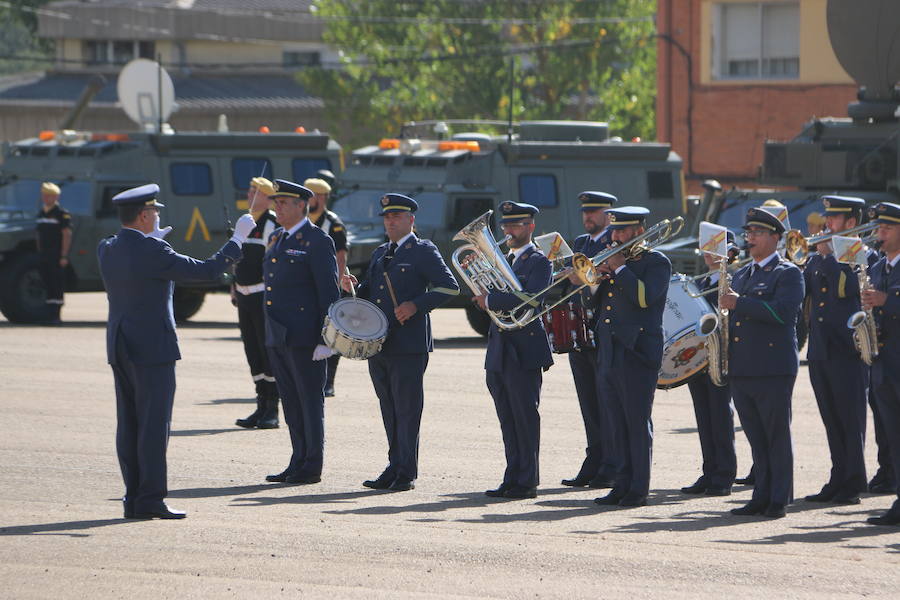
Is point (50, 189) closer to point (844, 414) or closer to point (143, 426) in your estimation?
point (143, 426)

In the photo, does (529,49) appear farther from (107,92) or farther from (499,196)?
(499,196)

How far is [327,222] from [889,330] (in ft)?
20.3

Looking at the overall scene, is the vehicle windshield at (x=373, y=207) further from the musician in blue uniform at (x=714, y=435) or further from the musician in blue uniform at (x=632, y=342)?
the musician in blue uniform at (x=632, y=342)

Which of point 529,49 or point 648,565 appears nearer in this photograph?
point 648,565

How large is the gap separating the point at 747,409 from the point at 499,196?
11.7 m

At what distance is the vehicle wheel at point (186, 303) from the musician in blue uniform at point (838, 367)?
13555 mm

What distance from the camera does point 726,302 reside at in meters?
9.86

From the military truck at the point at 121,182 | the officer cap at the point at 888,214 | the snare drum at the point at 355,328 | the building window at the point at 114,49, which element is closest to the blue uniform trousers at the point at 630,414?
the snare drum at the point at 355,328

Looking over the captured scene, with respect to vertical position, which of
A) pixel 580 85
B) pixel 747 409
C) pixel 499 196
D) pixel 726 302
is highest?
pixel 580 85

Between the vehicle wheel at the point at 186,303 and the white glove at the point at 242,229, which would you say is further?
the vehicle wheel at the point at 186,303

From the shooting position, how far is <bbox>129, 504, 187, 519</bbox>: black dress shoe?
31.0ft

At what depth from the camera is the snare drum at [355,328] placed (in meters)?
10.5

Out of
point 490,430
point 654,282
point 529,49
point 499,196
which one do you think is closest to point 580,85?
point 529,49

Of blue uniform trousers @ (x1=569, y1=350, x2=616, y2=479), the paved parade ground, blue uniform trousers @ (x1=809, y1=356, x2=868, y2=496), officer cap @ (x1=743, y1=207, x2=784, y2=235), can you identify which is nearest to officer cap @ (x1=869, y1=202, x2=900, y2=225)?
officer cap @ (x1=743, y1=207, x2=784, y2=235)
